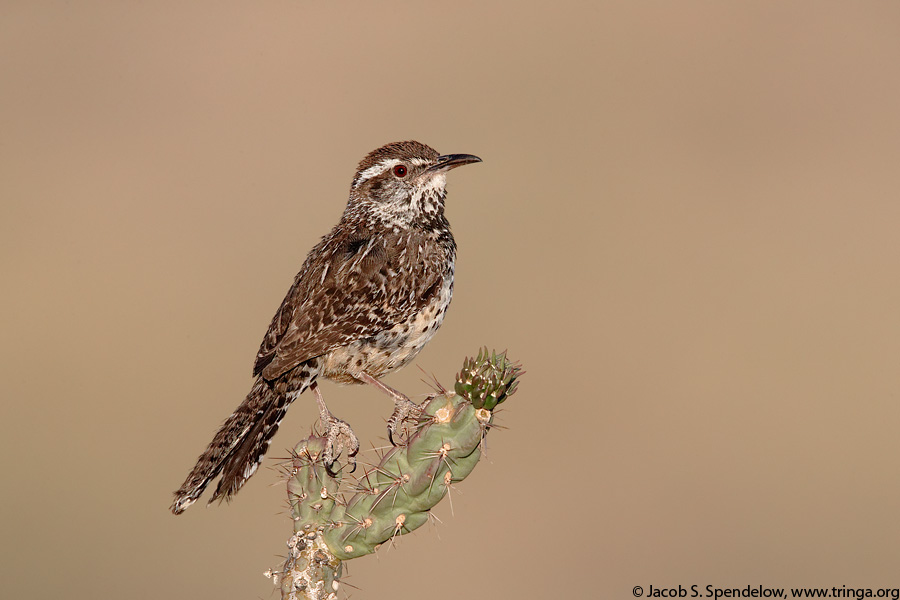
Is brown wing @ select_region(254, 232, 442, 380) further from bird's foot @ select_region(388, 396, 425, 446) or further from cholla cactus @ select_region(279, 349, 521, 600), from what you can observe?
cholla cactus @ select_region(279, 349, 521, 600)

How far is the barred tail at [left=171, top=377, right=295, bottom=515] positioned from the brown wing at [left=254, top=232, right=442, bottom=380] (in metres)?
0.15

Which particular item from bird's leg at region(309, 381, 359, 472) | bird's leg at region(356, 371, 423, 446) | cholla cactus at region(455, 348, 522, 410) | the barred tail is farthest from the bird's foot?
cholla cactus at region(455, 348, 522, 410)

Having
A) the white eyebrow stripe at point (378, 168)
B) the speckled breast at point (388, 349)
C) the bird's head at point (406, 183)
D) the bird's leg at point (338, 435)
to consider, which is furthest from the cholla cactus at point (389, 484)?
the white eyebrow stripe at point (378, 168)

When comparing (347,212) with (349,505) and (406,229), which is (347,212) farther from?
(349,505)

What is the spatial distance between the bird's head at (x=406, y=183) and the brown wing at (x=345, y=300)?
18.2 inches

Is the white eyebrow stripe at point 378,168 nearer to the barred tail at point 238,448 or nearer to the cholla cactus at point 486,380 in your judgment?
the barred tail at point 238,448

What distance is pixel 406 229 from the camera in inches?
222

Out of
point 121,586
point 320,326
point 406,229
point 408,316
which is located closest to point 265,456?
point 320,326

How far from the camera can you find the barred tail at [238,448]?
4227 millimetres

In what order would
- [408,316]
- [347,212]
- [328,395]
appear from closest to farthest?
[408,316]
[347,212]
[328,395]

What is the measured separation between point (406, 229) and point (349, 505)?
206 centimetres

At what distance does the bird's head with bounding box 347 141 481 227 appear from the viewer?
580cm

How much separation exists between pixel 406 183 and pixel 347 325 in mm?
1302

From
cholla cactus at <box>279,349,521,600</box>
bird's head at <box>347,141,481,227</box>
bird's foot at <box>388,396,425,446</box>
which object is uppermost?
bird's head at <box>347,141,481,227</box>
